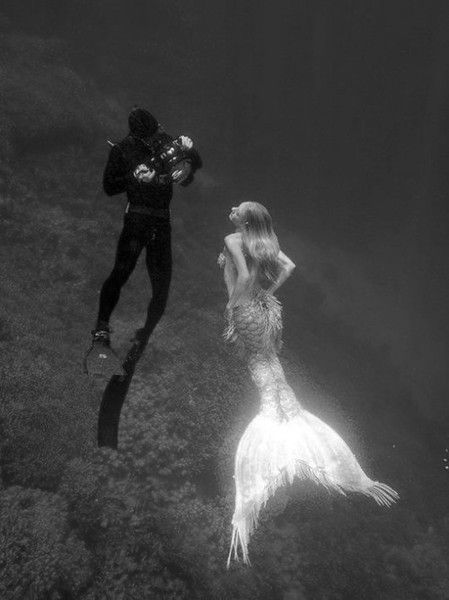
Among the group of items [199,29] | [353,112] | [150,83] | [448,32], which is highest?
[448,32]

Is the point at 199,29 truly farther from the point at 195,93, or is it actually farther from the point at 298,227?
the point at 298,227

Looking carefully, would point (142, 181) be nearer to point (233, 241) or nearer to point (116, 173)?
point (116, 173)

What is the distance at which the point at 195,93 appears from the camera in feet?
105

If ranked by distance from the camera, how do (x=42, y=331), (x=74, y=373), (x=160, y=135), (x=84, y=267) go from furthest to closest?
1. (x=84, y=267)
2. (x=42, y=331)
3. (x=74, y=373)
4. (x=160, y=135)

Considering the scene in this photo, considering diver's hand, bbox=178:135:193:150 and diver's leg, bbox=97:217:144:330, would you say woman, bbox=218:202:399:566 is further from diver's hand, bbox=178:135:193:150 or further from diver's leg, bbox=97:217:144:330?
diver's leg, bbox=97:217:144:330

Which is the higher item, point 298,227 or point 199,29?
point 199,29

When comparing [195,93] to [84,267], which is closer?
[84,267]

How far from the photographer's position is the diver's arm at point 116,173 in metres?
2.82

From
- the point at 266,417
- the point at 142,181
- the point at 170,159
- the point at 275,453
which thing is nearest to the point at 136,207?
the point at 142,181

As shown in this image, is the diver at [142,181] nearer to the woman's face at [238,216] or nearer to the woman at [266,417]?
the woman's face at [238,216]

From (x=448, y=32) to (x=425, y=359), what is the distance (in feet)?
193

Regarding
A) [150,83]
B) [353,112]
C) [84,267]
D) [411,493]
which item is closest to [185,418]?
[84,267]

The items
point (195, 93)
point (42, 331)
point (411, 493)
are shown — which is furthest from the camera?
point (195, 93)

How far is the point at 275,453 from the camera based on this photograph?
2896mm
